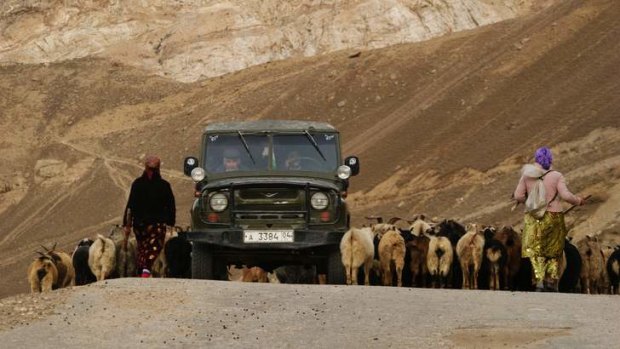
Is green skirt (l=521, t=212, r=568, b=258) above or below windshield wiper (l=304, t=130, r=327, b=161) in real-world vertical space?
below

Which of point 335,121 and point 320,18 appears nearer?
point 335,121

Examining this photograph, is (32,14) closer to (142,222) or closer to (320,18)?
(320,18)

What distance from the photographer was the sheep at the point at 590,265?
2058 cm

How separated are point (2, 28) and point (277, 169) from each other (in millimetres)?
70666

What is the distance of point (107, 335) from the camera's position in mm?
10930

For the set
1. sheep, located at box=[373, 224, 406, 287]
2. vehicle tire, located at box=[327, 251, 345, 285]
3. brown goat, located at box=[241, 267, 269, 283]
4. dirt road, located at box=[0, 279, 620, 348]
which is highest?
sheep, located at box=[373, 224, 406, 287]

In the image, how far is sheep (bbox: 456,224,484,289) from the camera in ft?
65.2

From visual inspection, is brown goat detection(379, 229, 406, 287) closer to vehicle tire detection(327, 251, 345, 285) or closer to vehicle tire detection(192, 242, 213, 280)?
vehicle tire detection(327, 251, 345, 285)

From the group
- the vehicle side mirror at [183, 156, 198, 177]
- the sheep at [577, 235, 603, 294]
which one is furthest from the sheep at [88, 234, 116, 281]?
the sheep at [577, 235, 603, 294]

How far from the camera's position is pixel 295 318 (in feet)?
39.1

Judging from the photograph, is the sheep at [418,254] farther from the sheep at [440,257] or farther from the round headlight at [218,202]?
the round headlight at [218,202]

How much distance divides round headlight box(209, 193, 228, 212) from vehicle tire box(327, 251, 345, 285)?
1.53 metres

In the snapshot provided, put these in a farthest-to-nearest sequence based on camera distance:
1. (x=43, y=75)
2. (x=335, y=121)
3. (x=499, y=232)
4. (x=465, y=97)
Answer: (x=43, y=75)
(x=335, y=121)
(x=465, y=97)
(x=499, y=232)

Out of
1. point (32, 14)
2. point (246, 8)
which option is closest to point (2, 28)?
point (32, 14)
